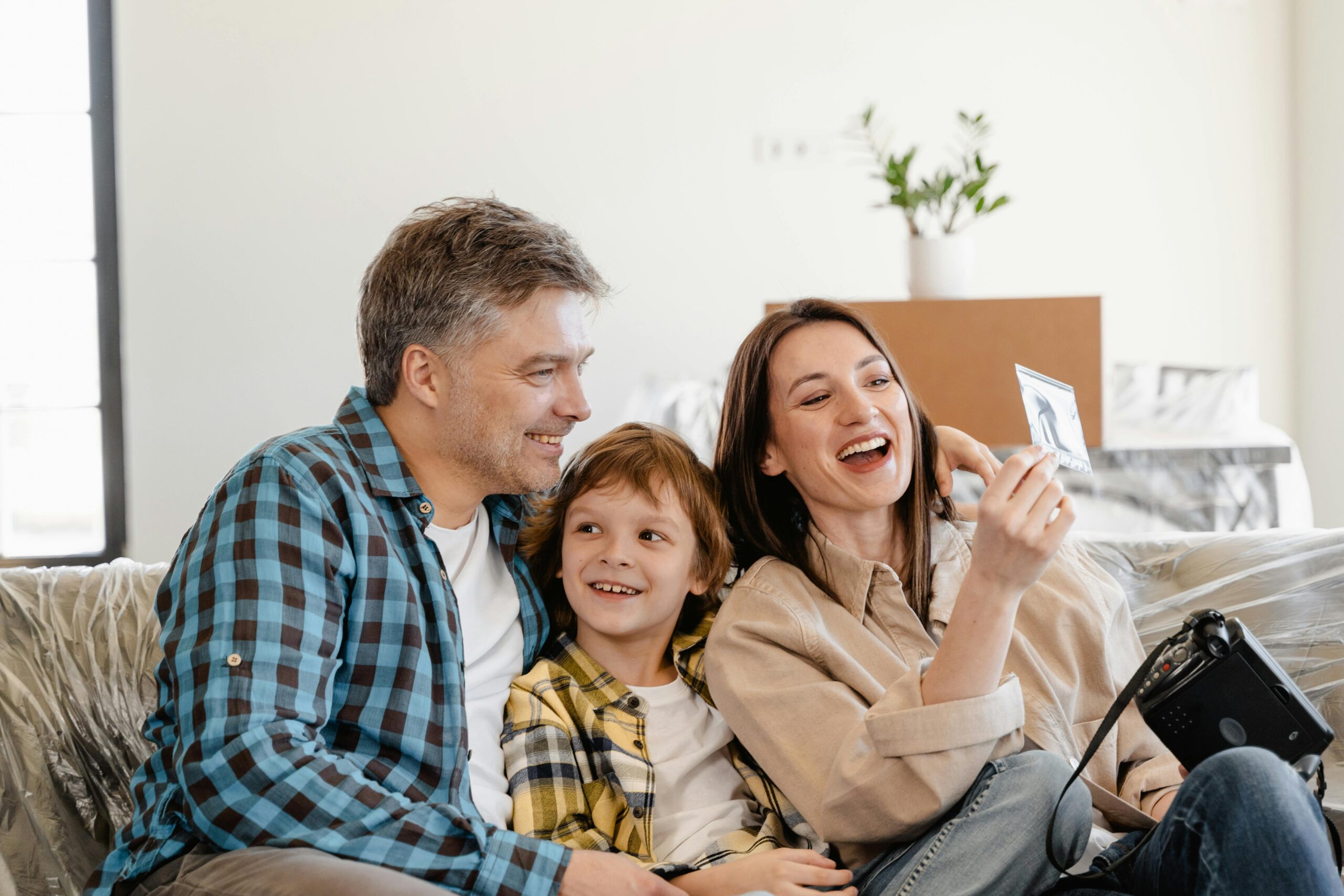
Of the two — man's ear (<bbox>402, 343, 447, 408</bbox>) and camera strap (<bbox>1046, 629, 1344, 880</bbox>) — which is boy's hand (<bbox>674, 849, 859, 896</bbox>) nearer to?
camera strap (<bbox>1046, 629, 1344, 880</bbox>)

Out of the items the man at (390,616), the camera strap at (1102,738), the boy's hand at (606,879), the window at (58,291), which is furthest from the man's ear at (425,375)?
the window at (58,291)

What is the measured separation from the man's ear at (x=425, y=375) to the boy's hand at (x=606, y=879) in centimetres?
54

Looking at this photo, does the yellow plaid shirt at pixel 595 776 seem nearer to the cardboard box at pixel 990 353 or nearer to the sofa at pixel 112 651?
the sofa at pixel 112 651

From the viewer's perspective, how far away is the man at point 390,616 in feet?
3.29

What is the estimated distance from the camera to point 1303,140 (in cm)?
373

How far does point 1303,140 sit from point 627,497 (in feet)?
11.2

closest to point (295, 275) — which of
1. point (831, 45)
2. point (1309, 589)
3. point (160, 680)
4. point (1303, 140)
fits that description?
point (831, 45)

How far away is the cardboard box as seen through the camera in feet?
7.68

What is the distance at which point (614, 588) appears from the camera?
1.32 m

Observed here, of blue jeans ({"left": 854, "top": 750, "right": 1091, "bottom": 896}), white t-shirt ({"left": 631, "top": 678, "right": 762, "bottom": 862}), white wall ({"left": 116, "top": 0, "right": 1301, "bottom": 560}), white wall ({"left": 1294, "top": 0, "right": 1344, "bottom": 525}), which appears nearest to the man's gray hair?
white t-shirt ({"left": 631, "top": 678, "right": 762, "bottom": 862})

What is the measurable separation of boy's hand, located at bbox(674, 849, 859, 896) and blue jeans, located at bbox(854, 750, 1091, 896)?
2.2 inches

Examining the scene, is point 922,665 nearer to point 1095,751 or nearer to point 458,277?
point 1095,751

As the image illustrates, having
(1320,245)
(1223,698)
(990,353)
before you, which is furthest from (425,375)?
(1320,245)

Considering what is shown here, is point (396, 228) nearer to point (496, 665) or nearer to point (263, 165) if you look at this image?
point (496, 665)
